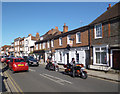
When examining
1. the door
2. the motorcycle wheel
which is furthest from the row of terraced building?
the motorcycle wheel

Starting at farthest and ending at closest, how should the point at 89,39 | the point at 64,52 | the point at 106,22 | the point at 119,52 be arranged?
1. the point at 64,52
2. the point at 89,39
3. the point at 106,22
4. the point at 119,52

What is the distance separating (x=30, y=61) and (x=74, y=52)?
25.9 feet

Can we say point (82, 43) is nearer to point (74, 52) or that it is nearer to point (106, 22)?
point (74, 52)

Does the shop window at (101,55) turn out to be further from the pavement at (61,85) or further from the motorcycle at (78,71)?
the pavement at (61,85)

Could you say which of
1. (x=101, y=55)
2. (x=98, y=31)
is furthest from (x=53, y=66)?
(x=98, y=31)

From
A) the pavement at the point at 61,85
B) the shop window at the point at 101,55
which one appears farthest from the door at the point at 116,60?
the pavement at the point at 61,85

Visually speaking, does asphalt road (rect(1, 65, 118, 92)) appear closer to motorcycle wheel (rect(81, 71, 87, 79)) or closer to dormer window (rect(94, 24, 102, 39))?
motorcycle wheel (rect(81, 71, 87, 79))

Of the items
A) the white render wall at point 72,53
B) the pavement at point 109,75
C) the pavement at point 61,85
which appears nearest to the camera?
the pavement at point 61,85

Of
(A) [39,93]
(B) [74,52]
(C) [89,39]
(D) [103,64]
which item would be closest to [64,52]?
(B) [74,52]

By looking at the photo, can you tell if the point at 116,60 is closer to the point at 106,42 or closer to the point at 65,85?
the point at 106,42

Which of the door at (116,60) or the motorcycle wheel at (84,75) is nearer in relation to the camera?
the motorcycle wheel at (84,75)

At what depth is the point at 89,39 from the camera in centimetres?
1581

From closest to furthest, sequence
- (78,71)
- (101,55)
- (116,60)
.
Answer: (78,71) < (116,60) < (101,55)

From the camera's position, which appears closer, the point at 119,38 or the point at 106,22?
the point at 119,38
